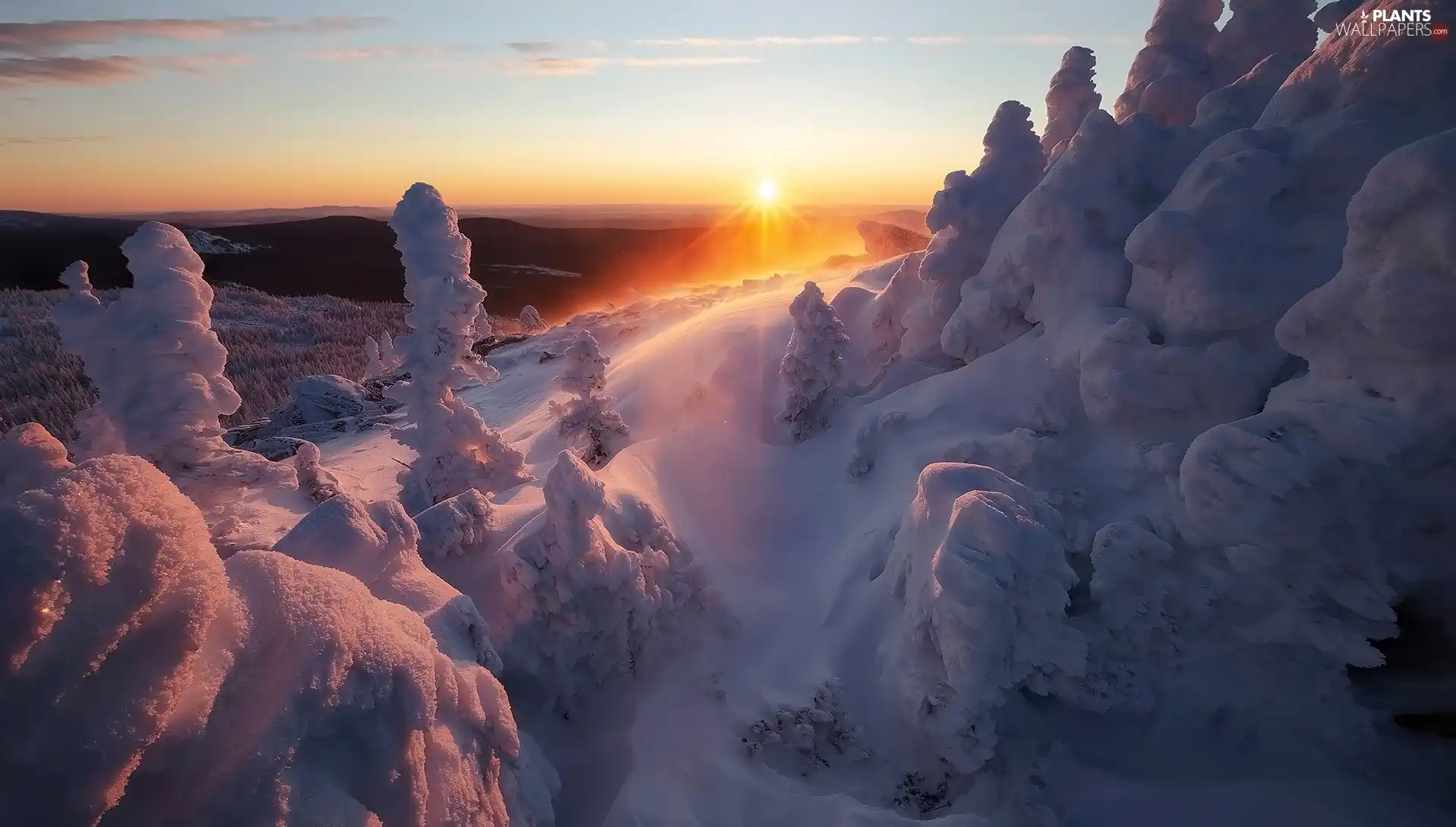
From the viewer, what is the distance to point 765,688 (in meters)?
→ 8.66

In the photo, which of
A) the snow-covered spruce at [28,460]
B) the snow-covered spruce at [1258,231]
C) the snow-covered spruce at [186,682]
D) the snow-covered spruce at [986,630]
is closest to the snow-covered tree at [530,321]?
the snow-covered spruce at [1258,231]

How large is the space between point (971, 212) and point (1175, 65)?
19.3 feet

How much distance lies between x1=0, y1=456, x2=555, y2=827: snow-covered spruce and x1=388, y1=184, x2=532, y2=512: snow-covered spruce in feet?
26.8

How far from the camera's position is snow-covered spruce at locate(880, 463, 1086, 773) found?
652 cm

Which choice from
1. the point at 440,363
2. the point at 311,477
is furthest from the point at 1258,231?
the point at 311,477

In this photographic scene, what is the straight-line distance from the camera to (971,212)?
15117mm

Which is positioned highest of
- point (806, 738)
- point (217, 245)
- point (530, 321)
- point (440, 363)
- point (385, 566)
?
point (440, 363)

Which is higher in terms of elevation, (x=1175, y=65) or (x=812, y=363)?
(x=1175, y=65)

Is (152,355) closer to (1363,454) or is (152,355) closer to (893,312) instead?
(893,312)

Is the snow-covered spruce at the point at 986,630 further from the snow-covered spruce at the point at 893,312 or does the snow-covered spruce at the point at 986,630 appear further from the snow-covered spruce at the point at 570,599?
the snow-covered spruce at the point at 893,312

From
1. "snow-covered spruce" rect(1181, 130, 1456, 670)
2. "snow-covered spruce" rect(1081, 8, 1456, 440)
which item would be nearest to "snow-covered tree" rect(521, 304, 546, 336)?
"snow-covered spruce" rect(1081, 8, 1456, 440)

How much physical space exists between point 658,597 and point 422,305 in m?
7.60

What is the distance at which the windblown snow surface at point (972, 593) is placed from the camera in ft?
11.5

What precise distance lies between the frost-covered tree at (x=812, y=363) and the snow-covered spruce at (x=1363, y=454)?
841 cm
